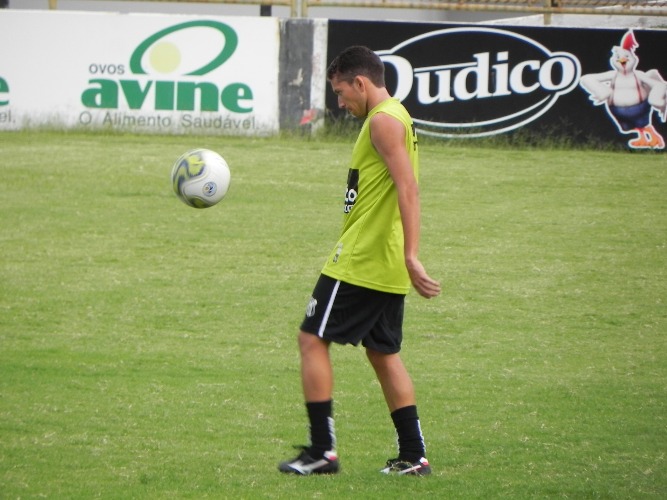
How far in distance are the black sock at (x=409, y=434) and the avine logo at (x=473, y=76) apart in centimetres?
1182

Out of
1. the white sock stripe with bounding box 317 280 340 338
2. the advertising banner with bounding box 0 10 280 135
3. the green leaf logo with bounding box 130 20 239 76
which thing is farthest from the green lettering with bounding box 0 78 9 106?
the white sock stripe with bounding box 317 280 340 338

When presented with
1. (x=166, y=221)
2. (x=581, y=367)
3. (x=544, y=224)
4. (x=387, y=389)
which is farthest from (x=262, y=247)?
(x=387, y=389)

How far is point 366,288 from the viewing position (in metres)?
5.30

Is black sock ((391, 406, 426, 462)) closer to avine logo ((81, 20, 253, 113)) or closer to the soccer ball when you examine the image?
the soccer ball

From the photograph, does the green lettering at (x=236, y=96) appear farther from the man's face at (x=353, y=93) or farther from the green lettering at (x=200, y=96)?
the man's face at (x=353, y=93)

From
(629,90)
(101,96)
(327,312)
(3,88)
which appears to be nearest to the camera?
(327,312)

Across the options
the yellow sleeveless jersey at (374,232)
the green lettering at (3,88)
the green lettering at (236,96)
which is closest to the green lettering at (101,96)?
the green lettering at (3,88)

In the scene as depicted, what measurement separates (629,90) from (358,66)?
41.0 feet

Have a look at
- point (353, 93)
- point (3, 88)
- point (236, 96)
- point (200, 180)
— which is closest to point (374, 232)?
point (353, 93)

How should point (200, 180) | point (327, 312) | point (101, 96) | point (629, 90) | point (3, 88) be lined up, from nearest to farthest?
point (327, 312)
point (200, 180)
point (3, 88)
point (101, 96)
point (629, 90)

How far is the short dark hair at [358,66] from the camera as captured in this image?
537 cm

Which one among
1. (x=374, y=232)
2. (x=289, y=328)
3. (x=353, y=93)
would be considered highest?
(x=353, y=93)

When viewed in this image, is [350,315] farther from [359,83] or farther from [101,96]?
[101,96]

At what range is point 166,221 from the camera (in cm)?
1248
